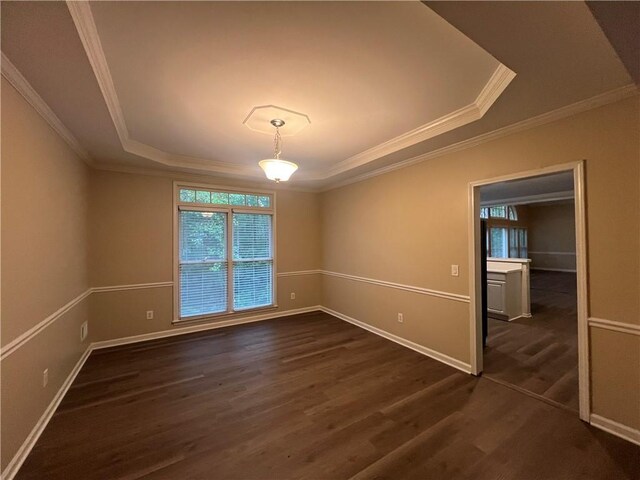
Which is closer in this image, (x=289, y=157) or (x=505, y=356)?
(x=505, y=356)

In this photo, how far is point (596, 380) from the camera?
2074 mm

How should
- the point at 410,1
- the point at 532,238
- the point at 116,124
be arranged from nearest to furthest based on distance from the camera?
the point at 410,1, the point at 116,124, the point at 532,238

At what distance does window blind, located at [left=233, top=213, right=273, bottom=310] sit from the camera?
188 inches

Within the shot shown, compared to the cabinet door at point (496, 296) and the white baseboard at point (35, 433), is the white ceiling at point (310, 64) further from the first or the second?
the cabinet door at point (496, 296)

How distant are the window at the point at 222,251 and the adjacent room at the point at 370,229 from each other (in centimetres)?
14

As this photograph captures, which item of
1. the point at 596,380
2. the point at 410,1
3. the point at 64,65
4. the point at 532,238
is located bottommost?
the point at 596,380

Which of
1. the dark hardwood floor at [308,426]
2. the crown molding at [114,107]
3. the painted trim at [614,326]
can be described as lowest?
the dark hardwood floor at [308,426]

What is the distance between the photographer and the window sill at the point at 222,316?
4.27m

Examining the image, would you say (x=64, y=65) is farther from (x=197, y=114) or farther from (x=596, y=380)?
(x=596, y=380)

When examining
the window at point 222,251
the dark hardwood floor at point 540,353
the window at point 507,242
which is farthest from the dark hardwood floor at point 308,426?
the window at point 507,242

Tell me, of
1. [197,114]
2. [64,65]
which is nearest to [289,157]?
[197,114]

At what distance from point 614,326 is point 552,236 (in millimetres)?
11106

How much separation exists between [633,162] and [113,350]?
5.71 m

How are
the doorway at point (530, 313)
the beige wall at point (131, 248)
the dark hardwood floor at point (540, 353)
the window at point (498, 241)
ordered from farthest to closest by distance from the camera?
the window at point (498, 241)
the beige wall at point (131, 248)
the dark hardwood floor at point (540, 353)
the doorway at point (530, 313)
